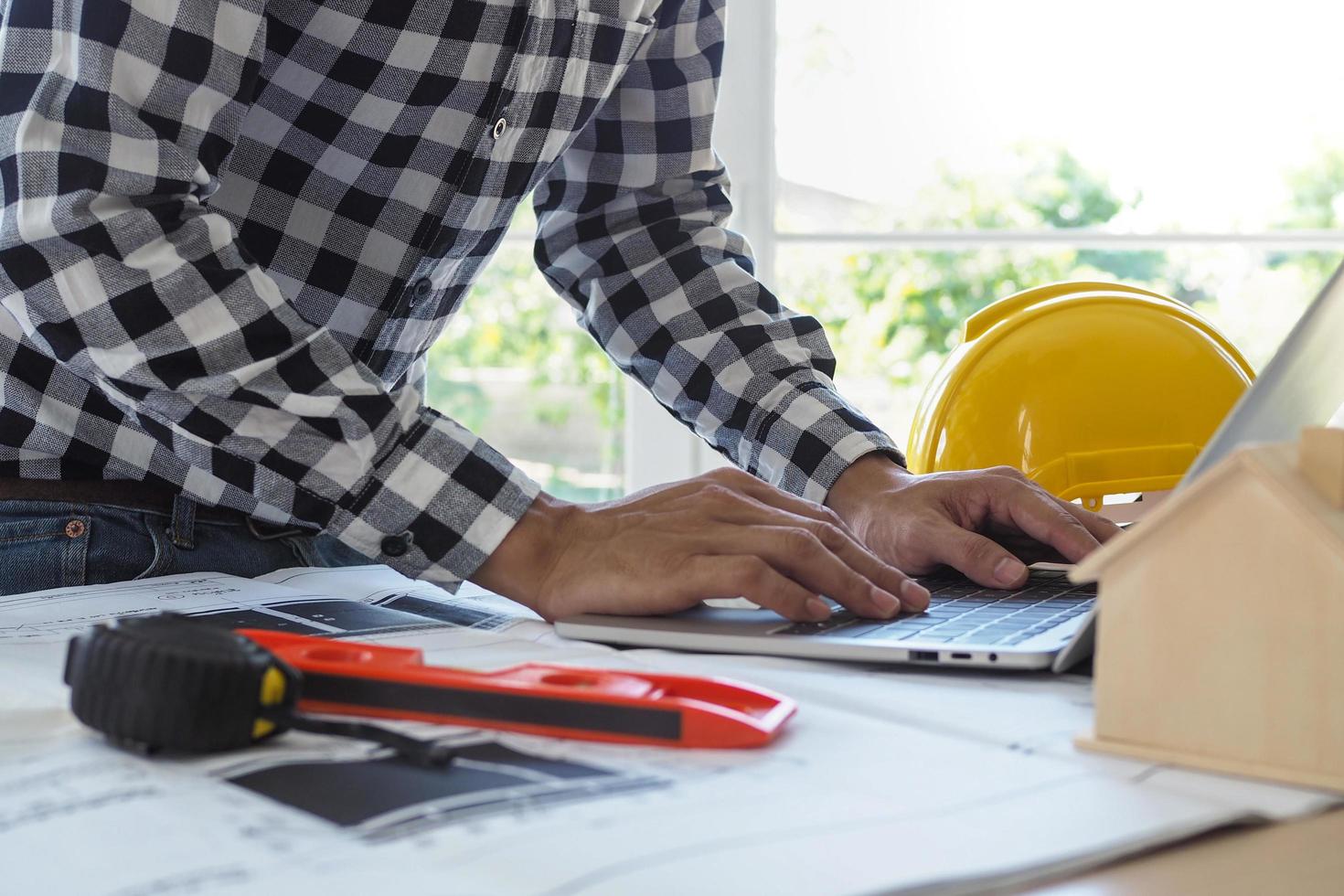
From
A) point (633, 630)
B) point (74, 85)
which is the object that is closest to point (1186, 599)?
point (633, 630)

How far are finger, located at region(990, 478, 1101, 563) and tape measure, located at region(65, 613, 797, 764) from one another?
368 millimetres

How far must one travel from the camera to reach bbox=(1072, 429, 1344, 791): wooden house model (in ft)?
1.30

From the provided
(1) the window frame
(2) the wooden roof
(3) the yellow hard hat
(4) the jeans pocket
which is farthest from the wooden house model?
(1) the window frame

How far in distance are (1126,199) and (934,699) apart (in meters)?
2.56

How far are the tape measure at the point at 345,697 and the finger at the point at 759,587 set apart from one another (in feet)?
0.56

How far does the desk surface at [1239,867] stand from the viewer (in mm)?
327

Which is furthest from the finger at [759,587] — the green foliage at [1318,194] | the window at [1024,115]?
the green foliage at [1318,194]

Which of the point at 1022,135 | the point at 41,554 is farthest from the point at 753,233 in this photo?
the point at 41,554

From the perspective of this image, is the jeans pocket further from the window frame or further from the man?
the window frame

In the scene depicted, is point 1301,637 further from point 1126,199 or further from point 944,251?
point 944,251

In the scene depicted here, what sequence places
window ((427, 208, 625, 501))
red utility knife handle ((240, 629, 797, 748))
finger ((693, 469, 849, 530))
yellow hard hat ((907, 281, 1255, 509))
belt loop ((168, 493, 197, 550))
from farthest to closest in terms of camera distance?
window ((427, 208, 625, 501)) < yellow hard hat ((907, 281, 1255, 509)) < belt loop ((168, 493, 197, 550)) < finger ((693, 469, 849, 530)) < red utility knife handle ((240, 629, 797, 748))

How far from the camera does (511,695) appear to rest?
1.44 feet

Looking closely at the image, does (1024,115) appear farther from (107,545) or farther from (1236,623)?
(1236,623)

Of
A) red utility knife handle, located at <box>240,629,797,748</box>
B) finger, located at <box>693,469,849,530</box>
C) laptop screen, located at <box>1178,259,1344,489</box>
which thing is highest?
laptop screen, located at <box>1178,259,1344,489</box>
